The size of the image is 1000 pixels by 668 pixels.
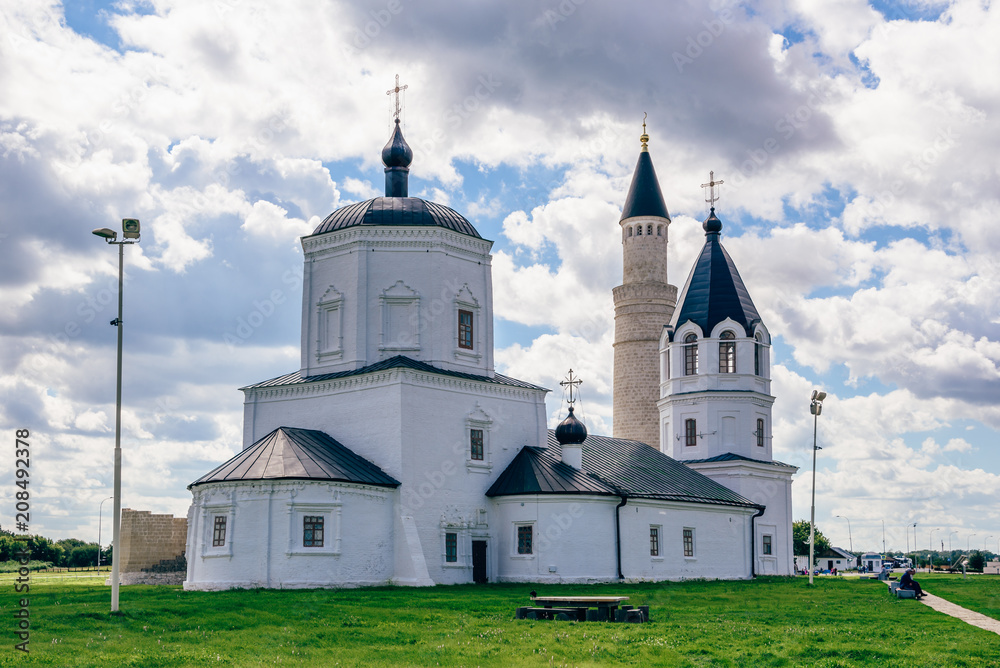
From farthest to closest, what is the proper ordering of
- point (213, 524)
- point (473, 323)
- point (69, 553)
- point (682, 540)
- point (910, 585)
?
point (69, 553)
point (682, 540)
point (473, 323)
point (213, 524)
point (910, 585)

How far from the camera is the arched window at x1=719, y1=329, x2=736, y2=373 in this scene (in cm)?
4431

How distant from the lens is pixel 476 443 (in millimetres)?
32719

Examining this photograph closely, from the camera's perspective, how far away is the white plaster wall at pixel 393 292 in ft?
106

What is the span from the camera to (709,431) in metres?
44.0

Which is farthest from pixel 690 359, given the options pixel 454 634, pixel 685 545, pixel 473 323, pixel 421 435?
pixel 454 634

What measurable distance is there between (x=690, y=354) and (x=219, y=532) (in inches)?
938

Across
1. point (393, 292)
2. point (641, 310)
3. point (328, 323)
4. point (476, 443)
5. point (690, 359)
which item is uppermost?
point (641, 310)

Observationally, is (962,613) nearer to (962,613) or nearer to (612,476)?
(962,613)

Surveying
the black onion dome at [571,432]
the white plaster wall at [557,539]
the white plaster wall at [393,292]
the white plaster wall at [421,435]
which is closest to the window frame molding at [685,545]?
the white plaster wall at [557,539]

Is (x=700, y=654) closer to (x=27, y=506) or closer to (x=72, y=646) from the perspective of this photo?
(x=72, y=646)

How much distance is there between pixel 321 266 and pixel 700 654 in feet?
73.7

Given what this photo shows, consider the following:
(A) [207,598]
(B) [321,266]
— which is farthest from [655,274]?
(A) [207,598]

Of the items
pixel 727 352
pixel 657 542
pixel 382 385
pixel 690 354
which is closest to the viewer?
pixel 382 385

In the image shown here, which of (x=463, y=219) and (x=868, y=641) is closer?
(x=868, y=641)
